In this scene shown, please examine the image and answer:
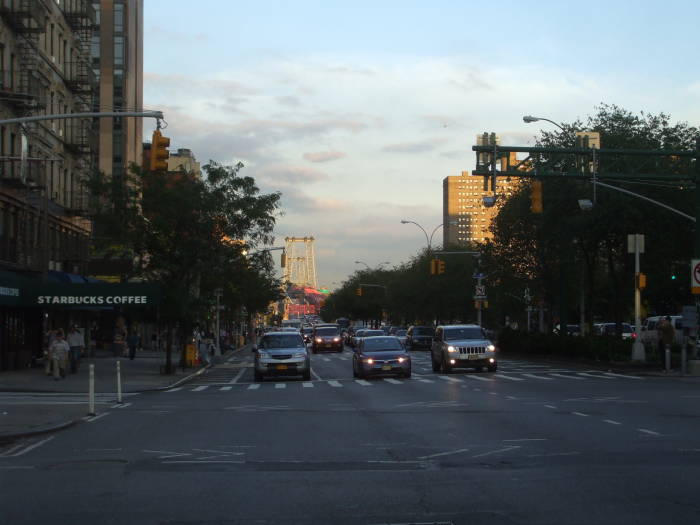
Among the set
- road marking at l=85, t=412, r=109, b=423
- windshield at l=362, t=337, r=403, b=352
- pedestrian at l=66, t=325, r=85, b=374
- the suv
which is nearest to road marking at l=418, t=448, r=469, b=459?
road marking at l=85, t=412, r=109, b=423

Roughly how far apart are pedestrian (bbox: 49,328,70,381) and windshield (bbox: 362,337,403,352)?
34.1 feet

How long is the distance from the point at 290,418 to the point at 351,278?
5986 inches

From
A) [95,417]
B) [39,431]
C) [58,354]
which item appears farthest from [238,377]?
[39,431]

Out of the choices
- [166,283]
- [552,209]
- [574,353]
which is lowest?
[574,353]

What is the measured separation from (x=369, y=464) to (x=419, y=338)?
5739 centimetres

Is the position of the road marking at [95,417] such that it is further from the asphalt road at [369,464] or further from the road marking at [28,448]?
the road marking at [28,448]

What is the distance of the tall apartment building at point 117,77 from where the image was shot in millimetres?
86875

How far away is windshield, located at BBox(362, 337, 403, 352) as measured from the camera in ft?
117

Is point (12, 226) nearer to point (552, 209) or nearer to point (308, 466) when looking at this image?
point (552, 209)

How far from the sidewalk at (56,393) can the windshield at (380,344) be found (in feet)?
22.2

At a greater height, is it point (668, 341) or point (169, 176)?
point (169, 176)

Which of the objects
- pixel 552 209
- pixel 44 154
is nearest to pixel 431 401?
pixel 552 209

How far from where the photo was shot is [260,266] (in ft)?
142

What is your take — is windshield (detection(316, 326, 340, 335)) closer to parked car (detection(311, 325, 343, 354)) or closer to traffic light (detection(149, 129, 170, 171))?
parked car (detection(311, 325, 343, 354))
